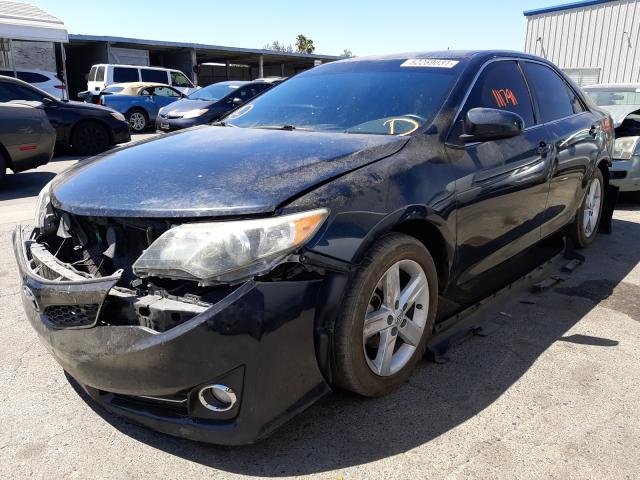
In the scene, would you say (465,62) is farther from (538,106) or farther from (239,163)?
(239,163)

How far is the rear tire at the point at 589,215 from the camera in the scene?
4.73 meters

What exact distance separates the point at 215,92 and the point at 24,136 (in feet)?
22.1

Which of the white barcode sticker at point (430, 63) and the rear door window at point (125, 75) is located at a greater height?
the rear door window at point (125, 75)

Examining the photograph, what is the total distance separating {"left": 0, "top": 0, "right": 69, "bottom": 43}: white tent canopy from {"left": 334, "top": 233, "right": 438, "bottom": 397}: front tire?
20.6m

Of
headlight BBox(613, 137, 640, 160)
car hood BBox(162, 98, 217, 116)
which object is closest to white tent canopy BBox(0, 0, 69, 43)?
car hood BBox(162, 98, 217, 116)

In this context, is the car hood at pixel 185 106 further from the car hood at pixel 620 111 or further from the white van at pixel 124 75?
the car hood at pixel 620 111

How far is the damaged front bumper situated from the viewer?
191cm

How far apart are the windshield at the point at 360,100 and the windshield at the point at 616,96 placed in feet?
18.8

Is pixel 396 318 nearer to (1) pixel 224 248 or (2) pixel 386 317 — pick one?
(2) pixel 386 317

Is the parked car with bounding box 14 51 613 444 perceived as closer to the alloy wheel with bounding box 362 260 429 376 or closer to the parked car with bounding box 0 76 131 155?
the alloy wheel with bounding box 362 260 429 376

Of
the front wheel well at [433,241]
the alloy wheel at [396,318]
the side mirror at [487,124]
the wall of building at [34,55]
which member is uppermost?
the wall of building at [34,55]

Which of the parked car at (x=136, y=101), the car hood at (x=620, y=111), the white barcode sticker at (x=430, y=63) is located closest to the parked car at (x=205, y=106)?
the parked car at (x=136, y=101)

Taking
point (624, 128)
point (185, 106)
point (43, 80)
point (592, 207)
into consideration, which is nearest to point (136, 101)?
point (43, 80)

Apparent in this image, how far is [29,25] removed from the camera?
18953 mm
